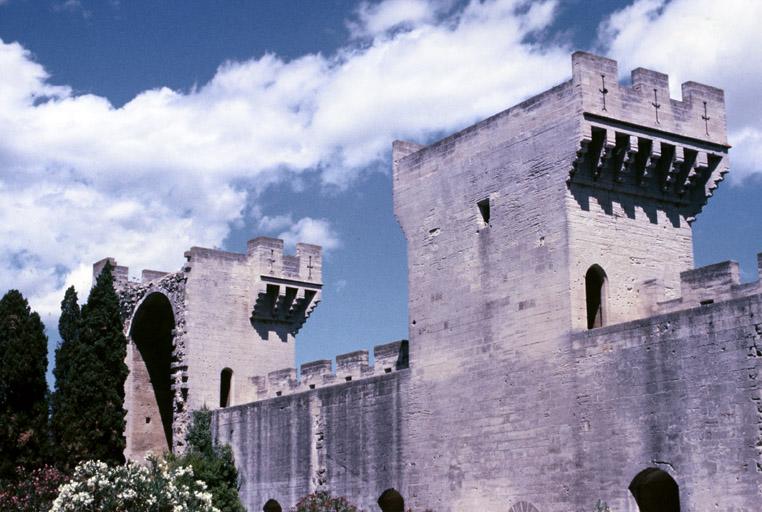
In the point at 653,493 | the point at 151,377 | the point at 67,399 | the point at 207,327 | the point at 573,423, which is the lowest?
the point at 653,493

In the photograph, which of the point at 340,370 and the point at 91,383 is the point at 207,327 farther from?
the point at 340,370

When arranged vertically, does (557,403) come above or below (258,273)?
below

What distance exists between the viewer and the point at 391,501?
26.0m

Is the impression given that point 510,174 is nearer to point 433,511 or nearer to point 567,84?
point 567,84

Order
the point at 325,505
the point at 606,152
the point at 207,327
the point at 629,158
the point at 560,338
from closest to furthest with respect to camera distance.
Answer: the point at 560,338 → the point at 606,152 → the point at 629,158 → the point at 325,505 → the point at 207,327

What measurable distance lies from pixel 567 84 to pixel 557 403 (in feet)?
19.3

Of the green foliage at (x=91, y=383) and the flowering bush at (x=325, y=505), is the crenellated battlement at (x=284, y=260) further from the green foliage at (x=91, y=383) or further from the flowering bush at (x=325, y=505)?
the flowering bush at (x=325, y=505)

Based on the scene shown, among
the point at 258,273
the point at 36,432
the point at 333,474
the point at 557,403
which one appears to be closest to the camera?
the point at 557,403

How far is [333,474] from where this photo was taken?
89.4 ft

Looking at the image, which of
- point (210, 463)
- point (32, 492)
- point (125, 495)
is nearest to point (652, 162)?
point (125, 495)

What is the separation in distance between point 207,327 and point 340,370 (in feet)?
19.4

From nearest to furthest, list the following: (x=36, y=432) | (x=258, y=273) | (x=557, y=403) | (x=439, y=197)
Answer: (x=557, y=403), (x=439, y=197), (x=36, y=432), (x=258, y=273)

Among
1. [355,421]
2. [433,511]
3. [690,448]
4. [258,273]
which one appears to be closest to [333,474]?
[355,421]

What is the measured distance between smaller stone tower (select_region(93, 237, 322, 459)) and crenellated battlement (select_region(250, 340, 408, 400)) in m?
1.55
